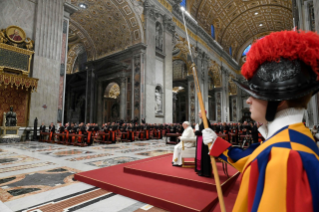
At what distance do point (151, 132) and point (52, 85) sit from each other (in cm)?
644

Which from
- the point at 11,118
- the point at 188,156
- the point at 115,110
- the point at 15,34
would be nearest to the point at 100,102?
the point at 115,110

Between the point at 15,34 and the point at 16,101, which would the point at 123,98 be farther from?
the point at 15,34

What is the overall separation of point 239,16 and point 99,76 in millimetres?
22331

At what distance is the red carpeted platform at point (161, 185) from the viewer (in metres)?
2.34

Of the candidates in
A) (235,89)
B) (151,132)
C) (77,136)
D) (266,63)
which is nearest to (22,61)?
(77,136)

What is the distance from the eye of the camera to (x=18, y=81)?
8.23m

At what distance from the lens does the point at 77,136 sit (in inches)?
334

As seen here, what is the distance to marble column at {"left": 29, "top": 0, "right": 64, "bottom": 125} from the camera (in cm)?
920

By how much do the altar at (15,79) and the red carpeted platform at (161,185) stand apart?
7033 mm

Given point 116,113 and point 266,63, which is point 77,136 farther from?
point 116,113

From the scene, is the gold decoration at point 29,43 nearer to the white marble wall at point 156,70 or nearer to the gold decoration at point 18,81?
the gold decoration at point 18,81

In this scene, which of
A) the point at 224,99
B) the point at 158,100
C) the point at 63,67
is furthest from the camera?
the point at 224,99

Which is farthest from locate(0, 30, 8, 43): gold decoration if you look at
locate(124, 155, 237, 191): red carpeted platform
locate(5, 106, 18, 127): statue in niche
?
locate(124, 155, 237, 191): red carpeted platform

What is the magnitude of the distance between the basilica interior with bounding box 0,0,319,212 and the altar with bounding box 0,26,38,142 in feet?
0.13
